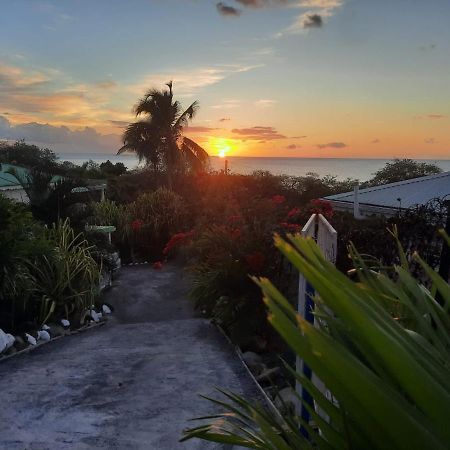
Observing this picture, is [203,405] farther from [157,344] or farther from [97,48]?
[97,48]

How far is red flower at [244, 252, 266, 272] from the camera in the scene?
515 cm

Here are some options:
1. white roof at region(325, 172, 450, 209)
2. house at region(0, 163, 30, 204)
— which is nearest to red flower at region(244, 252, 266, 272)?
white roof at region(325, 172, 450, 209)

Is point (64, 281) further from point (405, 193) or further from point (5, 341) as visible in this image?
point (405, 193)

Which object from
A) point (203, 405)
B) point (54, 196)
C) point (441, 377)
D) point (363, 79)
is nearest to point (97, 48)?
point (54, 196)

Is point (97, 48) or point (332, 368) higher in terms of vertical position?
point (97, 48)

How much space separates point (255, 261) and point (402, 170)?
2549cm

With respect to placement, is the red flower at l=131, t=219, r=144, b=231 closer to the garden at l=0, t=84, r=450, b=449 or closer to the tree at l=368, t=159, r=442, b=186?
the garden at l=0, t=84, r=450, b=449

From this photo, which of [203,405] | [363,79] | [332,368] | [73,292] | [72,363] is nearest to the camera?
[332,368]

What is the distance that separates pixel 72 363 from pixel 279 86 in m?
8.54

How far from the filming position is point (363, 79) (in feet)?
32.4

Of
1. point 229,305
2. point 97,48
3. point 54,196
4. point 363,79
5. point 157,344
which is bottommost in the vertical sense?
point 157,344

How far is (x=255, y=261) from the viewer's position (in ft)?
16.9

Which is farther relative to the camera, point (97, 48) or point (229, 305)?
point (97, 48)

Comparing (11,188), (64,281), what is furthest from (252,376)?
(11,188)
